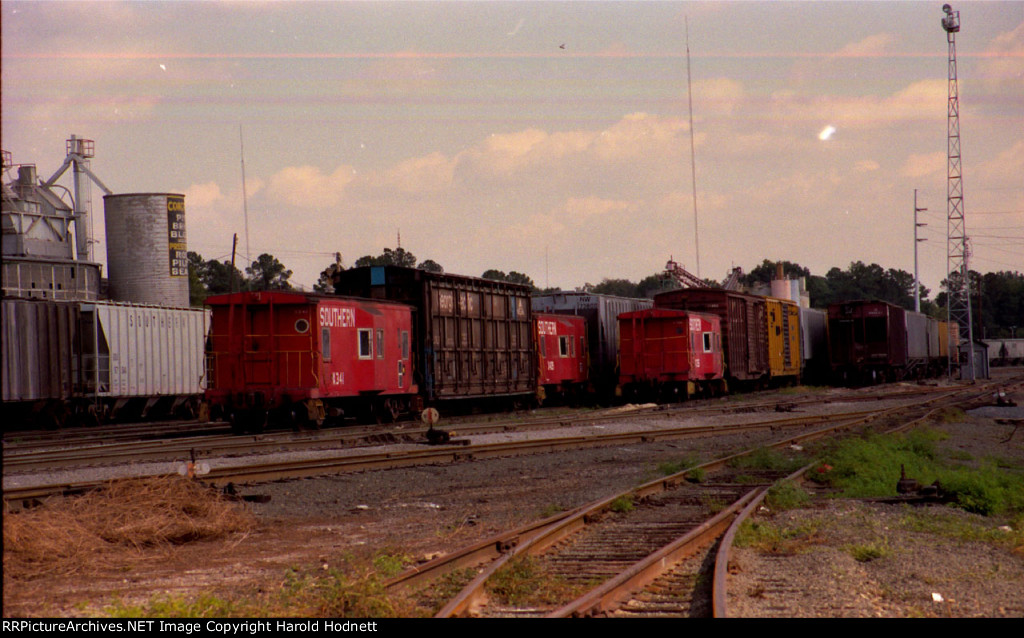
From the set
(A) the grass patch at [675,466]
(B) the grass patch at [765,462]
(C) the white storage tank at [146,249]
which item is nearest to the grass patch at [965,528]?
(A) the grass patch at [675,466]

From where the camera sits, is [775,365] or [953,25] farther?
[953,25]

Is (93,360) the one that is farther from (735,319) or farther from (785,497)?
(735,319)

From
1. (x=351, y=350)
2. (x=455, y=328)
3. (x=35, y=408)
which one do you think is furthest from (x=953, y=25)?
(x=35, y=408)

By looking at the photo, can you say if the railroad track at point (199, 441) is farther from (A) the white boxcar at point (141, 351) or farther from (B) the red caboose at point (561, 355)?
(B) the red caboose at point (561, 355)

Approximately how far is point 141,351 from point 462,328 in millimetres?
9381

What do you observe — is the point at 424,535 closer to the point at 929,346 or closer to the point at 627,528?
the point at 627,528

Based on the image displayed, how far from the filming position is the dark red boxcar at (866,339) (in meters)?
41.8

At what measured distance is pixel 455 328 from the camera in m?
25.0

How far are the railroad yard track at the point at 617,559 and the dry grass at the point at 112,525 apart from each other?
294cm

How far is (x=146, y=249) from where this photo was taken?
169 ft

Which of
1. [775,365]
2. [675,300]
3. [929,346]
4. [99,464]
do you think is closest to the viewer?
[99,464]

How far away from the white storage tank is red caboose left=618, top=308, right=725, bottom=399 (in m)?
29.5

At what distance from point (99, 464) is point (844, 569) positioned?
11181 millimetres

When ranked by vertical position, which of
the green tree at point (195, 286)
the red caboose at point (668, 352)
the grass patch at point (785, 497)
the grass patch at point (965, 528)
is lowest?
the grass patch at point (965, 528)
